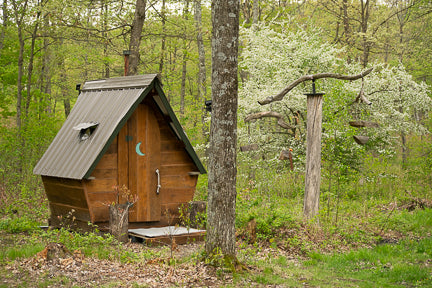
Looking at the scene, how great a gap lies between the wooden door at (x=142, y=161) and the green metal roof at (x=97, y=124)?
16.2 inches

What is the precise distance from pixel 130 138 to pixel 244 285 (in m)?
4.76

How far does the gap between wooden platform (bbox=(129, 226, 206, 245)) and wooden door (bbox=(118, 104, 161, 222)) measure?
41cm

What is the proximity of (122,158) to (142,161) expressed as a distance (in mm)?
450

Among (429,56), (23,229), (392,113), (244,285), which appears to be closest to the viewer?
(244,285)

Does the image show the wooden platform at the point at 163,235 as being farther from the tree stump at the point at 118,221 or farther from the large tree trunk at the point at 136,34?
the large tree trunk at the point at 136,34

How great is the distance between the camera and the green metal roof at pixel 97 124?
9.29m

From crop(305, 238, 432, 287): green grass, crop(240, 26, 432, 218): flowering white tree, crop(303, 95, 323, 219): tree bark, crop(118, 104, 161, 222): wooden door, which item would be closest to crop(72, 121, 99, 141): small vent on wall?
crop(118, 104, 161, 222): wooden door

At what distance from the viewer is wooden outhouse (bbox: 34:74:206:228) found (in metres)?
9.45

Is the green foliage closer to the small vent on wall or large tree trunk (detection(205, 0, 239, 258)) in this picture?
the small vent on wall

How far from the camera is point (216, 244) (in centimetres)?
679

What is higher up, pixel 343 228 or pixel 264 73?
pixel 264 73

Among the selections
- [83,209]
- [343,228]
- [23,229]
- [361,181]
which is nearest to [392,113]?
[361,181]

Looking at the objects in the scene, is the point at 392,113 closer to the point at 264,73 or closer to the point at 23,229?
the point at 264,73

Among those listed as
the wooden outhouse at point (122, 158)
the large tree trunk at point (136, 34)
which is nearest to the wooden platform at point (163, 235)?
the wooden outhouse at point (122, 158)
